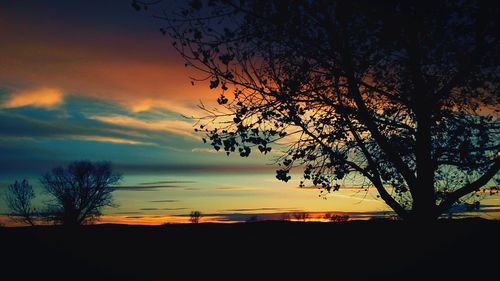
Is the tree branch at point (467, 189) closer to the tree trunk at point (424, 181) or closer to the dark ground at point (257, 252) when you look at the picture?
the tree trunk at point (424, 181)

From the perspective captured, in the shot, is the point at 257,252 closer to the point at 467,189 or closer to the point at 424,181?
the point at 424,181

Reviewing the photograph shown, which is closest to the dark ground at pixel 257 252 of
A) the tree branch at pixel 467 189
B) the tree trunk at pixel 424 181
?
the tree trunk at pixel 424 181

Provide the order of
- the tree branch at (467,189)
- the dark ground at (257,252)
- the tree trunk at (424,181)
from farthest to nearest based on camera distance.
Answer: the tree trunk at (424,181) < the tree branch at (467,189) < the dark ground at (257,252)

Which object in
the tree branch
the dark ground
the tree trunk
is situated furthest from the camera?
the tree trunk

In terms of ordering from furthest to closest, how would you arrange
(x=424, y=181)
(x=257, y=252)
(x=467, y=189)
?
(x=467, y=189) < (x=424, y=181) < (x=257, y=252)

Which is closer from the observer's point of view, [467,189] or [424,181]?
[424,181]

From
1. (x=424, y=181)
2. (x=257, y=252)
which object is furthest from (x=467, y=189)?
(x=257, y=252)

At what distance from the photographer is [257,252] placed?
44.9ft

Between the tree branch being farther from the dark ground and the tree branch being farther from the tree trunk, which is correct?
the dark ground

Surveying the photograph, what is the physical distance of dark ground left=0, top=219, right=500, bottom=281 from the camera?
12250mm

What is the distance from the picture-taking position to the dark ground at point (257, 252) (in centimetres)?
1225

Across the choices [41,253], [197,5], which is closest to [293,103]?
[197,5]

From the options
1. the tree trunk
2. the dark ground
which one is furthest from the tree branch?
the dark ground

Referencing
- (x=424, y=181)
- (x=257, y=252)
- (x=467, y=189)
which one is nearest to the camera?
(x=257, y=252)
